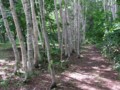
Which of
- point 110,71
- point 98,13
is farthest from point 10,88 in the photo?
point 98,13

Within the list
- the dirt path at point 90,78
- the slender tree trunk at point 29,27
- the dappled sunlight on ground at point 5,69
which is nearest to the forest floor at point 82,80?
the dirt path at point 90,78

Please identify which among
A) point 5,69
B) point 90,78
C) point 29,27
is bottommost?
point 90,78

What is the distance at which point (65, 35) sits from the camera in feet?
40.4

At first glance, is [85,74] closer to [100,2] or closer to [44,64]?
[44,64]

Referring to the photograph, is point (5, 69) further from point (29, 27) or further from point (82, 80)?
point (82, 80)

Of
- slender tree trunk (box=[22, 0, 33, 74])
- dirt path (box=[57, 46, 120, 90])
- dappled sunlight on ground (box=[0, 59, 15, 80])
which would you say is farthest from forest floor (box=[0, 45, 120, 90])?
dappled sunlight on ground (box=[0, 59, 15, 80])

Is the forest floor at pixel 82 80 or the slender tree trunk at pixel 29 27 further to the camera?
the forest floor at pixel 82 80

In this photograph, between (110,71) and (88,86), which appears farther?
(110,71)

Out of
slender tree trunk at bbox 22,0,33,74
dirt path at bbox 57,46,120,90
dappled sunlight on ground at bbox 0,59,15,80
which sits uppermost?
slender tree trunk at bbox 22,0,33,74

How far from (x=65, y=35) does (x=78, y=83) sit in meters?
5.11

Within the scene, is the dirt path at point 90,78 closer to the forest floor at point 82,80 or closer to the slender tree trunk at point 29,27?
the forest floor at point 82,80

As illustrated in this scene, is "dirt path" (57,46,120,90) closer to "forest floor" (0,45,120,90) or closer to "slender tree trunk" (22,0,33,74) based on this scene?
"forest floor" (0,45,120,90)

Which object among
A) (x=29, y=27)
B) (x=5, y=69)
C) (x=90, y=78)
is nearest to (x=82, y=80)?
(x=90, y=78)

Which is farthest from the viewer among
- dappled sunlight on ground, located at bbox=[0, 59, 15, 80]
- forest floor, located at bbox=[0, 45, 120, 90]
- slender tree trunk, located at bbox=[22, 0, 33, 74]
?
dappled sunlight on ground, located at bbox=[0, 59, 15, 80]
